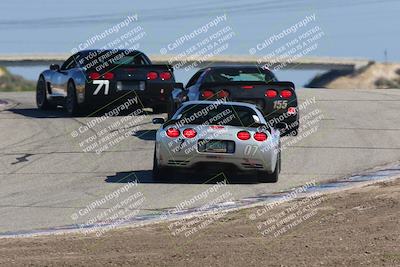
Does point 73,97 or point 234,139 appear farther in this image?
point 73,97

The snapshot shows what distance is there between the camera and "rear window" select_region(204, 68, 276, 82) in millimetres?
18391

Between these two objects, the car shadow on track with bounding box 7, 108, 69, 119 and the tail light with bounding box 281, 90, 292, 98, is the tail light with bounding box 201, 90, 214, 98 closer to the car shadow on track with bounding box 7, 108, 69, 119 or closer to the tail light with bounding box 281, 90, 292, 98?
the tail light with bounding box 281, 90, 292, 98

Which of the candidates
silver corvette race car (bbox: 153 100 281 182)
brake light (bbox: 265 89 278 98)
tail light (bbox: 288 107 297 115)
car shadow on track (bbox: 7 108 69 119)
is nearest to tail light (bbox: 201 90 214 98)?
brake light (bbox: 265 89 278 98)

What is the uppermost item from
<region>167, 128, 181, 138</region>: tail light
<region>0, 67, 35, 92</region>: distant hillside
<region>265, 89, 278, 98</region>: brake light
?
<region>167, 128, 181, 138</region>: tail light

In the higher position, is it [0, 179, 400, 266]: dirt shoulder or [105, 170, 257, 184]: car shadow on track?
[0, 179, 400, 266]: dirt shoulder

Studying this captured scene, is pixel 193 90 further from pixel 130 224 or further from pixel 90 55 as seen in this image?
pixel 130 224

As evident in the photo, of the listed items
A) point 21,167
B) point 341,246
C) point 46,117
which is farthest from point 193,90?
point 341,246

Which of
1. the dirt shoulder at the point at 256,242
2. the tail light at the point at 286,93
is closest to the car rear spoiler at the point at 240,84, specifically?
the tail light at the point at 286,93

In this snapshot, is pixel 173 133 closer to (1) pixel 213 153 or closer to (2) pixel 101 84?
(1) pixel 213 153

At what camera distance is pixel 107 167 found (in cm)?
1555

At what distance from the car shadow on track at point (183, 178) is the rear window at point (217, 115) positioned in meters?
0.78

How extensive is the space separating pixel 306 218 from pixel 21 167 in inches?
259

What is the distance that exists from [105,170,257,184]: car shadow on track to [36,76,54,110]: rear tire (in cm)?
903

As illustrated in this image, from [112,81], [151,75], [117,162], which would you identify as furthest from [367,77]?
[117,162]
